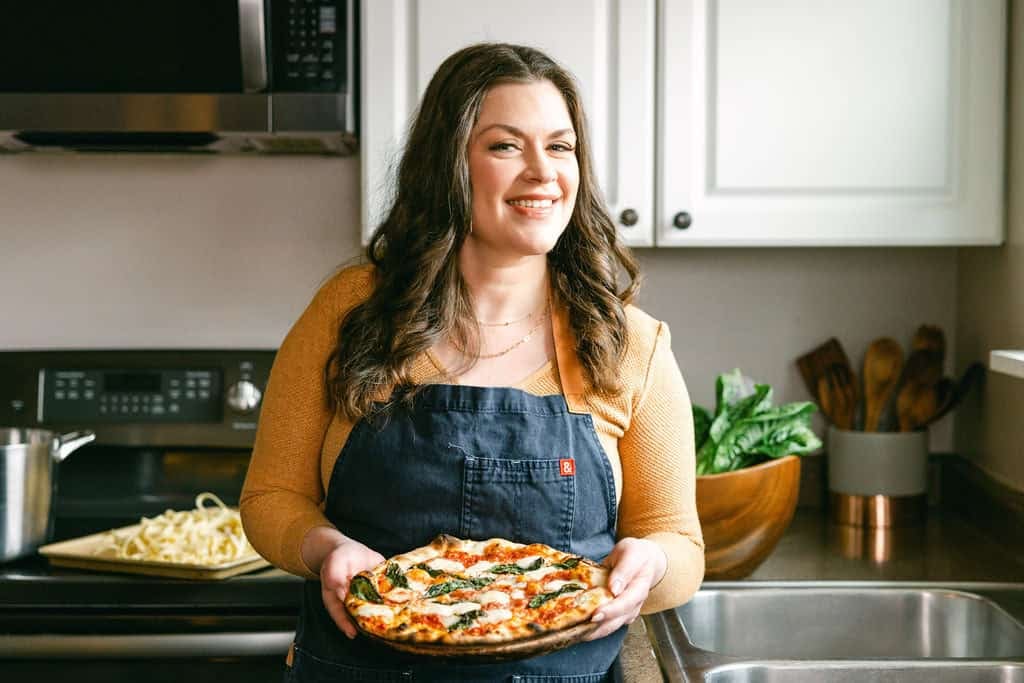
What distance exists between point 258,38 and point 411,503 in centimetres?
101

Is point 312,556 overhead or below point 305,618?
overhead

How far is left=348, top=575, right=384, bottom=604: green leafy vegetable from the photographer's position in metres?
1.13

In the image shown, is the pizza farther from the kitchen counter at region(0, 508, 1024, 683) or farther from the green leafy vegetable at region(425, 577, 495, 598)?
the kitchen counter at region(0, 508, 1024, 683)

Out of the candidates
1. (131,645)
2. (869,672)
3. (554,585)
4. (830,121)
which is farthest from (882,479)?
(131,645)

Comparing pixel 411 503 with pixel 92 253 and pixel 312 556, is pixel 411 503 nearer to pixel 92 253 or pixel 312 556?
pixel 312 556

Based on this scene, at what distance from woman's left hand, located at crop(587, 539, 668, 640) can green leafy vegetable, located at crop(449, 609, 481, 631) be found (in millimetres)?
121

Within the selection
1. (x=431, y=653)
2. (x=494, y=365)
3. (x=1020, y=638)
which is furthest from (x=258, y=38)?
(x=1020, y=638)

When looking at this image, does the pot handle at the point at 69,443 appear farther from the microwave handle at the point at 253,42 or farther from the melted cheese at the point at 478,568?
the melted cheese at the point at 478,568

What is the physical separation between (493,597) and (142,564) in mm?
759

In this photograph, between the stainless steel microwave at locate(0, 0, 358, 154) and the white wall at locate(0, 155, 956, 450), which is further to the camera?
the white wall at locate(0, 155, 956, 450)

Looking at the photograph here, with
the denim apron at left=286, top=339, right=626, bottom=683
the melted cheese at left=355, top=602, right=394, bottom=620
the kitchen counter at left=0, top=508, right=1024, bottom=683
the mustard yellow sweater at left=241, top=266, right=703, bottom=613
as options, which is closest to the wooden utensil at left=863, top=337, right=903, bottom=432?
the kitchen counter at left=0, top=508, right=1024, bottom=683

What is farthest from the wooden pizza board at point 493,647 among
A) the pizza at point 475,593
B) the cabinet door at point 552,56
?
the cabinet door at point 552,56

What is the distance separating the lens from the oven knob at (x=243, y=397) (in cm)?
220

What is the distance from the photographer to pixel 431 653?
107cm
